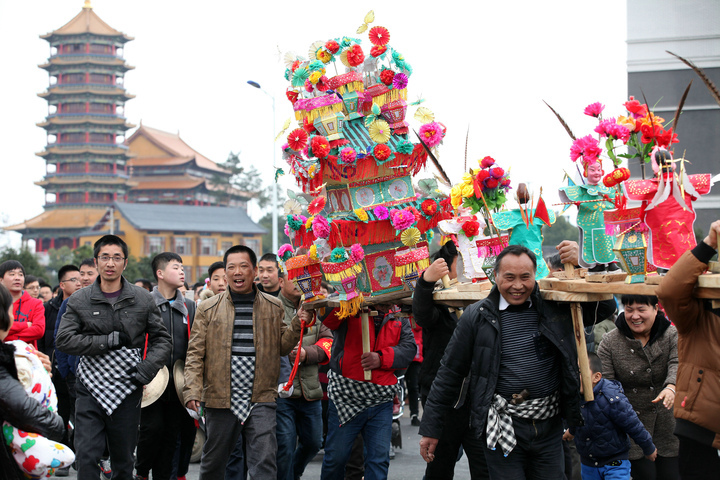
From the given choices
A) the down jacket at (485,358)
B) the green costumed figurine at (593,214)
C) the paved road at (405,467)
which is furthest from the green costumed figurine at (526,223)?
the paved road at (405,467)

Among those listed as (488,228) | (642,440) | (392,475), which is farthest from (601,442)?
(392,475)

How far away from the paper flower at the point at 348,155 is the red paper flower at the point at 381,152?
0.14m

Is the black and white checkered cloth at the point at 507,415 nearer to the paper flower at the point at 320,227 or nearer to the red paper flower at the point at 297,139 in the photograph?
the paper flower at the point at 320,227

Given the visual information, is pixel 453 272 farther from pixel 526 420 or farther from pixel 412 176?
pixel 526 420

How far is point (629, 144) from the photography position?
3947mm

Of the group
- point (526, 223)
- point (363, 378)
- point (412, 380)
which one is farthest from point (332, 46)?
point (412, 380)

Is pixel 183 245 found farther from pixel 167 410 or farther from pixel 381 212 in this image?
pixel 381 212

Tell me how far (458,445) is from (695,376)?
1.61 m

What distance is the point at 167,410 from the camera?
6.00 m

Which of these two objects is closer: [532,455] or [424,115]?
[532,455]

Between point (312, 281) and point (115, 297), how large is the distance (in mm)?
1356

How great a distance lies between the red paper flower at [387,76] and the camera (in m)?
5.14

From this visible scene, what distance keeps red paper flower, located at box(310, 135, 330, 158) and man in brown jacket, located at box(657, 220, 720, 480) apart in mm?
2348

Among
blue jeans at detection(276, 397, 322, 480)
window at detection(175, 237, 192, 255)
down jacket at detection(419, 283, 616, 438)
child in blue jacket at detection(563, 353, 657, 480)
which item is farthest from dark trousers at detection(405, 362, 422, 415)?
window at detection(175, 237, 192, 255)
